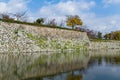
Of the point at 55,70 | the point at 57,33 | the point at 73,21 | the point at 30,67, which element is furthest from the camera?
the point at 73,21

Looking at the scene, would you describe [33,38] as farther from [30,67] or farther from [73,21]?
[73,21]

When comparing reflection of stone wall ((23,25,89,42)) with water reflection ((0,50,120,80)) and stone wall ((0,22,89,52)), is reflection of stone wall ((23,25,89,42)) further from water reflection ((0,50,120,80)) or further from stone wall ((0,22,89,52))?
water reflection ((0,50,120,80))

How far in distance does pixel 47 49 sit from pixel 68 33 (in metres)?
11.3

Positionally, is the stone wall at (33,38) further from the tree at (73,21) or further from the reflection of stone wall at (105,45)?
the tree at (73,21)

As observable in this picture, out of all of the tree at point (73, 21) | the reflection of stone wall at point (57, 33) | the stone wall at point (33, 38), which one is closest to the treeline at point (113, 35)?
the tree at point (73, 21)

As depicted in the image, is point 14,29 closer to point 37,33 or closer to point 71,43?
point 37,33

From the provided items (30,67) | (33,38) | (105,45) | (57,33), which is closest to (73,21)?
(105,45)

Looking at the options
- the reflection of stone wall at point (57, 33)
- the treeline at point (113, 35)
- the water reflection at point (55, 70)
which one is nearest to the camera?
the water reflection at point (55, 70)

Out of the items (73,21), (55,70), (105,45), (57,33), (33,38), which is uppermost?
(73,21)

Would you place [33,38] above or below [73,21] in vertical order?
below

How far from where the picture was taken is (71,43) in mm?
47969

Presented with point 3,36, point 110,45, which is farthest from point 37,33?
point 110,45

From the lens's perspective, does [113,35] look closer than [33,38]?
No

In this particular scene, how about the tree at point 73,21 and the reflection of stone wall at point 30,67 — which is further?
the tree at point 73,21
